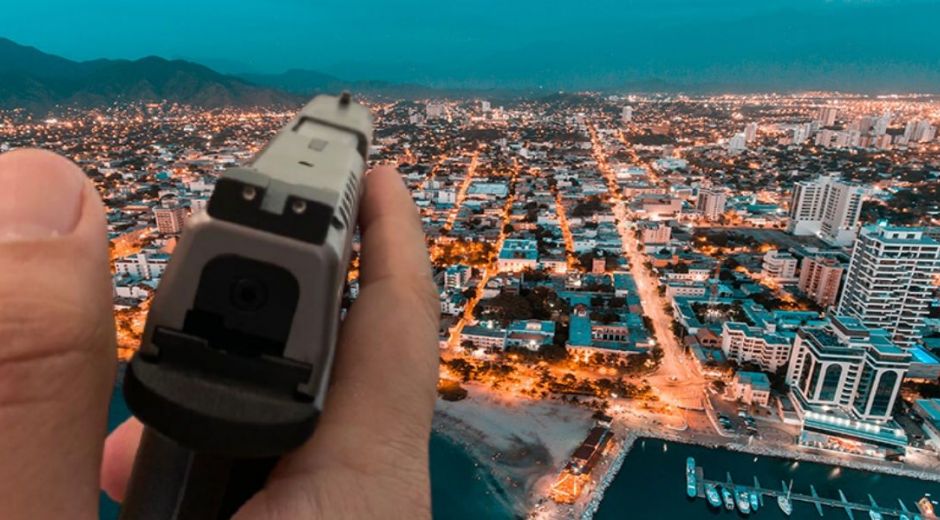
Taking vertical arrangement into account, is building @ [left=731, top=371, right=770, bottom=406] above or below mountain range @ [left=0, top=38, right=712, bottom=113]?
below

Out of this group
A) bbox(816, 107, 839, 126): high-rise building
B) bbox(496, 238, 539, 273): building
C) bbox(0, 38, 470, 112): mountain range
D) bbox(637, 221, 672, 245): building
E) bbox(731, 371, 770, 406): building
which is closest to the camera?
bbox(731, 371, 770, 406): building

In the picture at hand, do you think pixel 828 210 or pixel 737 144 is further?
pixel 737 144

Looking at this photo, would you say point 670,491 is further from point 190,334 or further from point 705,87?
point 705,87

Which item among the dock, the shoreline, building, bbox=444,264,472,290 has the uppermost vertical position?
building, bbox=444,264,472,290

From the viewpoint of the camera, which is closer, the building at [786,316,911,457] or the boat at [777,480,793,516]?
the boat at [777,480,793,516]

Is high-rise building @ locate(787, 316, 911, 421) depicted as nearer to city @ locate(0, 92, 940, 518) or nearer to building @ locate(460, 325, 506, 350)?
city @ locate(0, 92, 940, 518)

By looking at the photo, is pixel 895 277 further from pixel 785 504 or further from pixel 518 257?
pixel 518 257

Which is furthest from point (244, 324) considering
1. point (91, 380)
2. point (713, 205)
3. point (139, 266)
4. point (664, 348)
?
point (713, 205)

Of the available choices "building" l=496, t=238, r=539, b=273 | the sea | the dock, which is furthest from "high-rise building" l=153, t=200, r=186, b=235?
the dock
